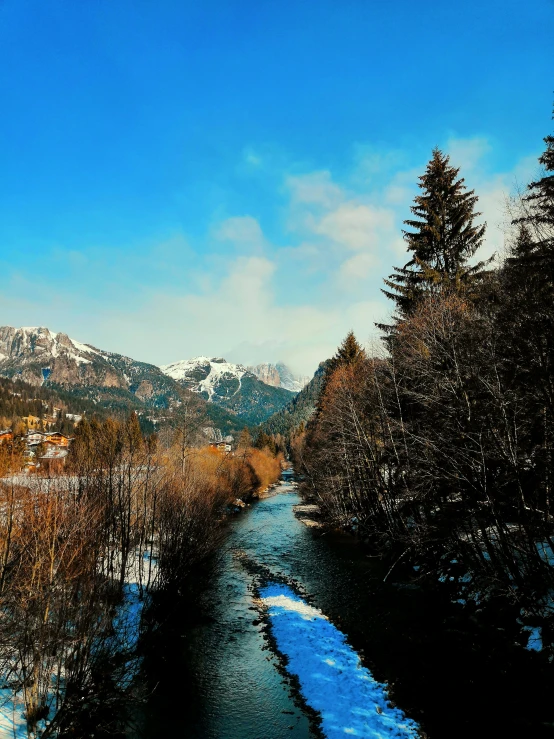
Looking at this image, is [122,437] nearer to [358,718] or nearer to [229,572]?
[229,572]

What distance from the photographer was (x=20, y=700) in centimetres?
884

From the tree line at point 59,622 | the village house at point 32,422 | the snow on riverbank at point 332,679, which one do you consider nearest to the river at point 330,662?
the snow on riverbank at point 332,679

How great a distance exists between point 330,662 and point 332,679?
862 mm

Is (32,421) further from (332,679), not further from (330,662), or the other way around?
(332,679)

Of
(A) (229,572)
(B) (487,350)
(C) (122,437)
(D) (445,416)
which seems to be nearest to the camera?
(B) (487,350)

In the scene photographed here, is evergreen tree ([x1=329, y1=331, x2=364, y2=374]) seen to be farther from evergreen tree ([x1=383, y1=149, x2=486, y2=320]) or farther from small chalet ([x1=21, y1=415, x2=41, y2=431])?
small chalet ([x1=21, y1=415, x2=41, y2=431])

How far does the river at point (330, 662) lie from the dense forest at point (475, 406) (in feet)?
6.96

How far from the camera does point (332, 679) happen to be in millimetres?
11906

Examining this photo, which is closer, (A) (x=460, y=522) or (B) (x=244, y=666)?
(B) (x=244, y=666)

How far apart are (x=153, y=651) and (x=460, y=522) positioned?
12820 millimetres

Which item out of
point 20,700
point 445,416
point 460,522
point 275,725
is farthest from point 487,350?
point 20,700

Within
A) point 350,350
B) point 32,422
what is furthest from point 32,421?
point 350,350

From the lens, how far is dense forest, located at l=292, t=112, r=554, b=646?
1315cm

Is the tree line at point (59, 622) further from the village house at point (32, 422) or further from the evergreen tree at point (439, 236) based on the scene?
the village house at point (32, 422)
